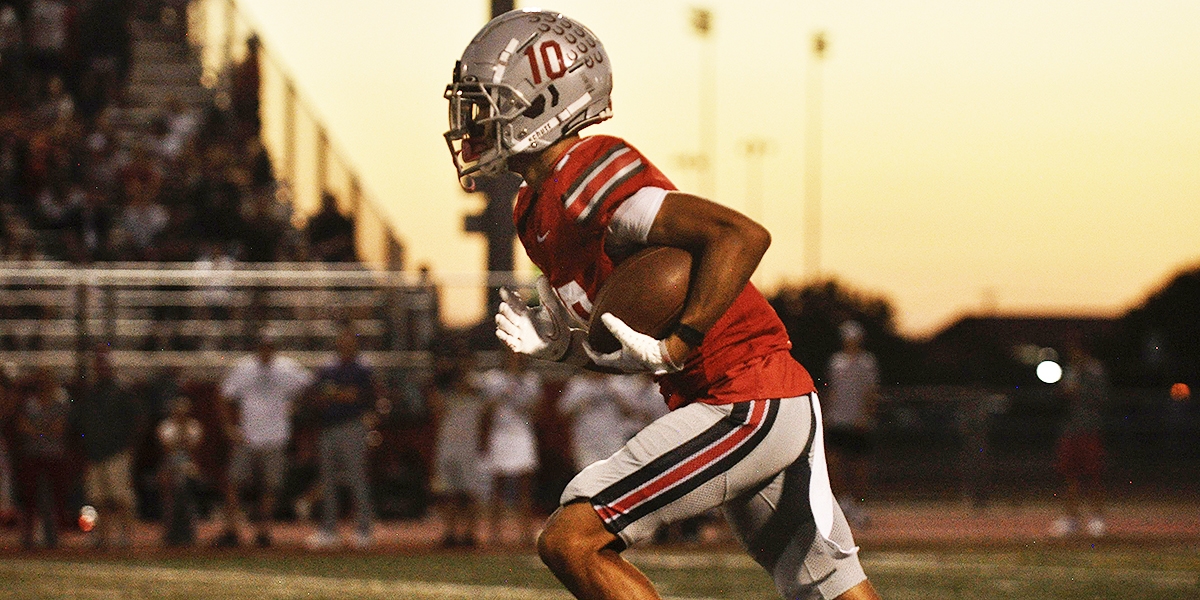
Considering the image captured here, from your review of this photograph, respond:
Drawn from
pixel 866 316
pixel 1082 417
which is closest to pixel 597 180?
pixel 1082 417

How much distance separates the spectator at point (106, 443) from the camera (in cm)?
1152

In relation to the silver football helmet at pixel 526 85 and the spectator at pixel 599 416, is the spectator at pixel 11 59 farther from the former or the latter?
the silver football helmet at pixel 526 85

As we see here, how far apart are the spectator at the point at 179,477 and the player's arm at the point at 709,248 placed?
8.96 meters

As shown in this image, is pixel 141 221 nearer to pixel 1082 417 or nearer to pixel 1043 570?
pixel 1082 417

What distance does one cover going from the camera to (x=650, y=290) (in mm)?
3439

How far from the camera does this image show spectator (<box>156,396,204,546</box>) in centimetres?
1177

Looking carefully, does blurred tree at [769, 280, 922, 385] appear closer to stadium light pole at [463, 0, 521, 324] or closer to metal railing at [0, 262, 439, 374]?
metal railing at [0, 262, 439, 374]

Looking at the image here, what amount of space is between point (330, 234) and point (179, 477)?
15.3 ft

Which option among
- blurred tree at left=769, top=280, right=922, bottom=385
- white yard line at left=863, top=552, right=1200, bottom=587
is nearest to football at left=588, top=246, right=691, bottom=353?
white yard line at left=863, top=552, right=1200, bottom=587

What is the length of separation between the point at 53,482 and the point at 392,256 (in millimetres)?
5060

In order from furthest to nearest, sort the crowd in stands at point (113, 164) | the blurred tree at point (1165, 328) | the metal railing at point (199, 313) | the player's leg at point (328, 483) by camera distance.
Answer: the blurred tree at point (1165, 328)
the crowd in stands at point (113, 164)
the metal railing at point (199, 313)
the player's leg at point (328, 483)

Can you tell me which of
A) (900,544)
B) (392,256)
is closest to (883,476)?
(392,256)

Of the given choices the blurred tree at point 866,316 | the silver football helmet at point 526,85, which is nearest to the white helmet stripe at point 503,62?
the silver football helmet at point 526,85

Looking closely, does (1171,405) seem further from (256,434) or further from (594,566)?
(594,566)
